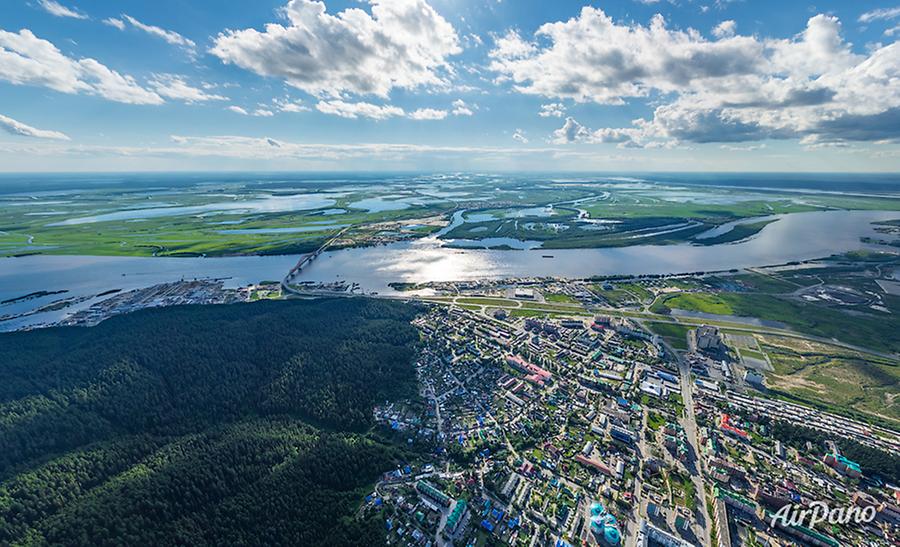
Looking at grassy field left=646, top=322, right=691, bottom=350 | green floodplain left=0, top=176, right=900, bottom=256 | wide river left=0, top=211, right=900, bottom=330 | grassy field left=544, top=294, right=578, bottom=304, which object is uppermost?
green floodplain left=0, top=176, right=900, bottom=256

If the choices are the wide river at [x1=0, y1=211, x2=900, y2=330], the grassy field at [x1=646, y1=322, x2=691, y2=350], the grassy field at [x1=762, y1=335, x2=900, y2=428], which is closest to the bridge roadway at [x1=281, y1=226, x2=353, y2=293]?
the wide river at [x1=0, y1=211, x2=900, y2=330]

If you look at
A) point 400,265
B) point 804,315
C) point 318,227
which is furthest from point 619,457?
point 318,227

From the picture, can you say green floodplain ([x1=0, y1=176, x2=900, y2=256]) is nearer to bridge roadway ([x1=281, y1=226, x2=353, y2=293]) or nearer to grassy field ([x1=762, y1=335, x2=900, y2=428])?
bridge roadway ([x1=281, y1=226, x2=353, y2=293])

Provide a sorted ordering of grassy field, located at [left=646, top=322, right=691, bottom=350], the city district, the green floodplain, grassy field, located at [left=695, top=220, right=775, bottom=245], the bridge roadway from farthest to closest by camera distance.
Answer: grassy field, located at [left=695, top=220, right=775, bottom=245], the green floodplain, the bridge roadway, grassy field, located at [left=646, top=322, right=691, bottom=350], the city district

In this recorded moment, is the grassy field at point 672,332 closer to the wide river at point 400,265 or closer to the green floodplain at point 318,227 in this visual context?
the wide river at point 400,265

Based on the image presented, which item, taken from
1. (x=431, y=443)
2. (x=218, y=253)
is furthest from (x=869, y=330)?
(x=218, y=253)

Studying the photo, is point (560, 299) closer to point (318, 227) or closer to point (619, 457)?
point (619, 457)

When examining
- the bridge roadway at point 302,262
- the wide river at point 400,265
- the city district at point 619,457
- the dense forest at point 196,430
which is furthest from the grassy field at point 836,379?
the bridge roadway at point 302,262
